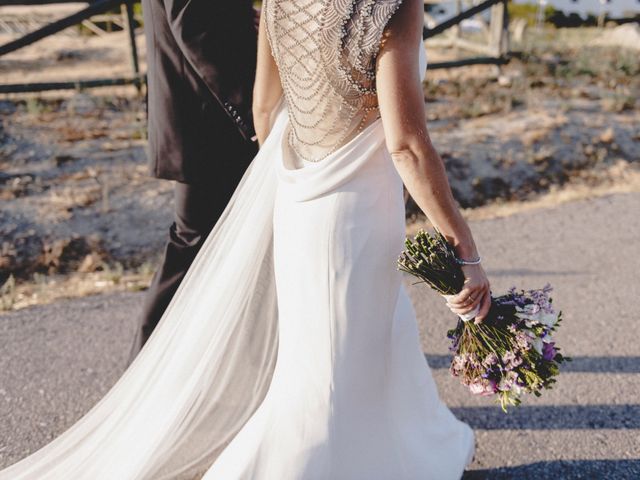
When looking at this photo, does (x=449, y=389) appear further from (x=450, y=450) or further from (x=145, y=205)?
(x=145, y=205)

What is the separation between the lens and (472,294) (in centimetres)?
216

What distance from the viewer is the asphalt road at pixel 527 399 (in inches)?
119

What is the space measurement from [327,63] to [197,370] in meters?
1.19

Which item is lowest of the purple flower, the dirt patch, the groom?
the dirt patch

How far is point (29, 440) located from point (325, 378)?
154 cm

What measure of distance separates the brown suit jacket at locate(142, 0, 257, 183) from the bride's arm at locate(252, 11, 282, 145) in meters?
0.29

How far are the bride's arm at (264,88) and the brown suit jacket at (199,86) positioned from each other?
29cm

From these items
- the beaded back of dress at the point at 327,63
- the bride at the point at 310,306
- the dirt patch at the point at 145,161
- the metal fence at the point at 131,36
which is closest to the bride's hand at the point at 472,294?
the bride at the point at 310,306

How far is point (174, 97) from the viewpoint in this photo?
2973mm

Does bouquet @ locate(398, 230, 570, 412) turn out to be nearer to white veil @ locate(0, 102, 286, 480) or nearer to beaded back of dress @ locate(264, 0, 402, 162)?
beaded back of dress @ locate(264, 0, 402, 162)

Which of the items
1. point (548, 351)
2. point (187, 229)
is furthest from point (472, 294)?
point (187, 229)

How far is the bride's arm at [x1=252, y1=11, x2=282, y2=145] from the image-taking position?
238 centimetres

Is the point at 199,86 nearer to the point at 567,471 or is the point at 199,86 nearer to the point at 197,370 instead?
the point at 197,370

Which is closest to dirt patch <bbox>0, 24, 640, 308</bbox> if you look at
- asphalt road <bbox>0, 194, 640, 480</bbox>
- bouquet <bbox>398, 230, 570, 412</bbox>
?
asphalt road <bbox>0, 194, 640, 480</bbox>
